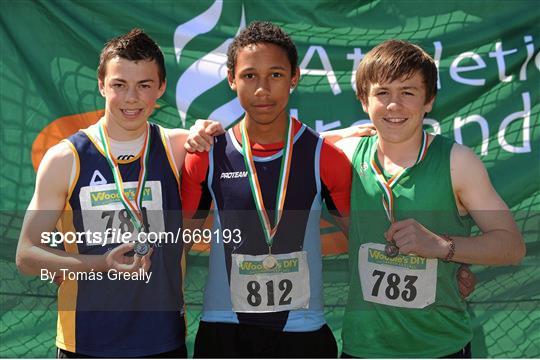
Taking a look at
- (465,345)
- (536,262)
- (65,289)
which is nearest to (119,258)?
(65,289)

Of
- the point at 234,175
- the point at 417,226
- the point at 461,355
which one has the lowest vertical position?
the point at 461,355

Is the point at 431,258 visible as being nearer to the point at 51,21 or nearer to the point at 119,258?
the point at 119,258

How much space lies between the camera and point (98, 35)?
4.38 metres

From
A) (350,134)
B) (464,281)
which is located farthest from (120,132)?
(464,281)

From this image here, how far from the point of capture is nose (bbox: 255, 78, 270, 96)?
3.04 metres

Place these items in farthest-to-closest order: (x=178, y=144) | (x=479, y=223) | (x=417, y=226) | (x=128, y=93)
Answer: (x=178, y=144), (x=128, y=93), (x=479, y=223), (x=417, y=226)

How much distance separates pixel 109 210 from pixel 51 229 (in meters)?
0.24

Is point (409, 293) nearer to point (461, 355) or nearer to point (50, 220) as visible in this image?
point (461, 355)

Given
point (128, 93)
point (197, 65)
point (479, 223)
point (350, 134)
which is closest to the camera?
point (479, 223)

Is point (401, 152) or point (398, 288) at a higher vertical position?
point (401, 152)

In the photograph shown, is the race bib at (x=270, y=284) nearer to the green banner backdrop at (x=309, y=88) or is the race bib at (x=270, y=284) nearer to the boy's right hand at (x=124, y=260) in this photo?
the boy's right hand at (x=124, y=260)

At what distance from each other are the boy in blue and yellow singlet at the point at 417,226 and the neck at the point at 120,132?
909 mm

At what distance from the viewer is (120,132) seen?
316cm

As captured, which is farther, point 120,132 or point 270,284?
point 120,132
